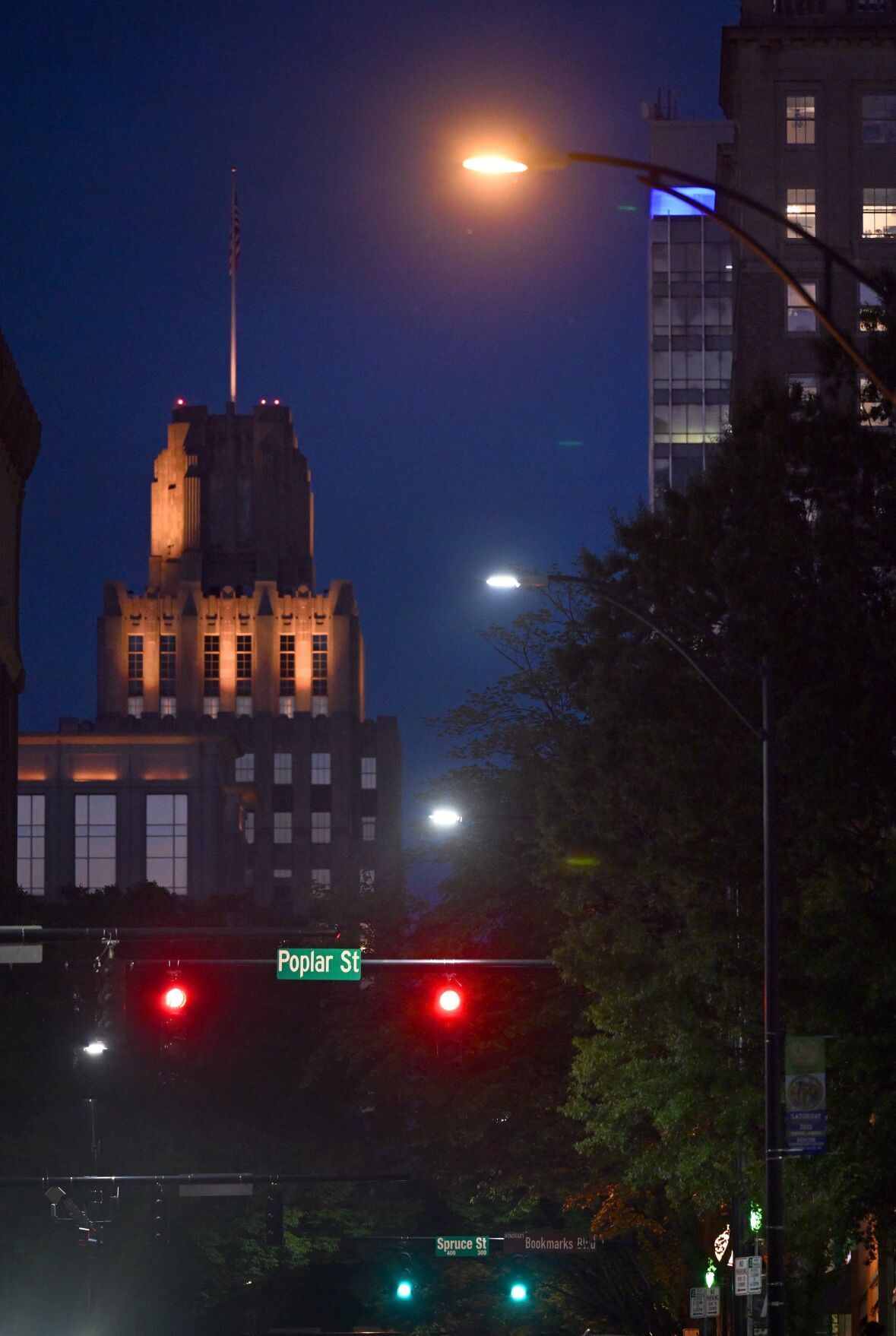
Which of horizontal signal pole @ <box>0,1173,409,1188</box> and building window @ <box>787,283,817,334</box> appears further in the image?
building window @ <box>787,283,817,334</box>

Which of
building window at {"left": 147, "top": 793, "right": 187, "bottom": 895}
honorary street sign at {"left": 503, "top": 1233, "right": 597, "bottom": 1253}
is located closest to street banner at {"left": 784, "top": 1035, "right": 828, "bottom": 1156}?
honorary street sign at {"left": 503, "top": 1233, "right": 597, "bottom": 1253}

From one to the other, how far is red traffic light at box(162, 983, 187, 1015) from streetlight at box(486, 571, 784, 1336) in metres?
10.7

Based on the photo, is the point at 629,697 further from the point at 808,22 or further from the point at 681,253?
the point at 681,253

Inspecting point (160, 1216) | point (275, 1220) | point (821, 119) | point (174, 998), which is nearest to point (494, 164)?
point (174, 998)

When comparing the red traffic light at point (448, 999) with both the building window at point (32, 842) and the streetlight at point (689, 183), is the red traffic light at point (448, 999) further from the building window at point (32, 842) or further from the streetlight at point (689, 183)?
the building window at point (32, 842)

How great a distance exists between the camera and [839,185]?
76875 millimetres

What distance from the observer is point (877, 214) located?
77500 millimetres

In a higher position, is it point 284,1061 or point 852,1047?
point 852,1047

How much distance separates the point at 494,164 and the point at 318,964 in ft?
62.4

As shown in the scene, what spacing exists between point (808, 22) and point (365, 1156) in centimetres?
4308

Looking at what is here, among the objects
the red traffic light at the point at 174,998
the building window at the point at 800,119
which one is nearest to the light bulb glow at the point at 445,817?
the red traffic light at the point at 174,998

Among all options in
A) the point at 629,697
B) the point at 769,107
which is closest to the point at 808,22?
the point at 769,107

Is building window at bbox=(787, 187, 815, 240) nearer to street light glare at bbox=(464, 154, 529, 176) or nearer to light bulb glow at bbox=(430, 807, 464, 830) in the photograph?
light bulb glow at bbox=(430, 807, 464, 830)

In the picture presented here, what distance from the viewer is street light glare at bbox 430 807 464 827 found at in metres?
45.0
